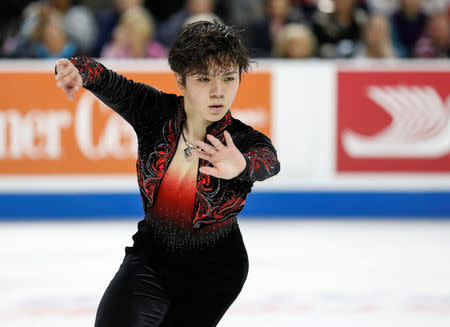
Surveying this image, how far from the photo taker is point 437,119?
704 cm

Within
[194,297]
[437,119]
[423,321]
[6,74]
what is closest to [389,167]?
[437,119]

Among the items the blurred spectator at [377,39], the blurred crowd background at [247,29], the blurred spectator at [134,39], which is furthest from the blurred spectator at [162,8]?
the blurred spectator at [377,39]

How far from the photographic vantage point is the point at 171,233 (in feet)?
8.45

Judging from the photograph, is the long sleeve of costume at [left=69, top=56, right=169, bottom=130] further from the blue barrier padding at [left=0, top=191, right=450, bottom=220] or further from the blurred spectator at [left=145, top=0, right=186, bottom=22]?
the blurred spectator at [left=145, top=0, right=186, bottom=22]

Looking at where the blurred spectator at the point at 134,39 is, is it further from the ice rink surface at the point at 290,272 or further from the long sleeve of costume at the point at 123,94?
the long sleeve of costume at the point at 123,94

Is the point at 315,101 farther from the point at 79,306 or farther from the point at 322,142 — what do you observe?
the point at 79,306

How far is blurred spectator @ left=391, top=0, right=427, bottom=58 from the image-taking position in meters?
8.12

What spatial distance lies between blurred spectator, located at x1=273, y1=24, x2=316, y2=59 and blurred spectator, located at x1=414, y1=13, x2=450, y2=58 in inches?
46.0

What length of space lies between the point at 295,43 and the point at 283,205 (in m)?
1.48

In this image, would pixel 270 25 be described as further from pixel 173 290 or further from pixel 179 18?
pixel 173 290

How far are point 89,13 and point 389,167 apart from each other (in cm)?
331

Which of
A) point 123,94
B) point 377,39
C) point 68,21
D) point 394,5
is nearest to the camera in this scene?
point 123,94

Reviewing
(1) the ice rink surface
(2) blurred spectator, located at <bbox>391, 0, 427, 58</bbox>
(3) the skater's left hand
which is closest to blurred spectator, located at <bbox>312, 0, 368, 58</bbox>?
(2) blurred spectator, located at <bbox>391, 0, 427, 58</bbox>

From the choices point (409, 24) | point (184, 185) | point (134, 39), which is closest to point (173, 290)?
point (184, 185)
